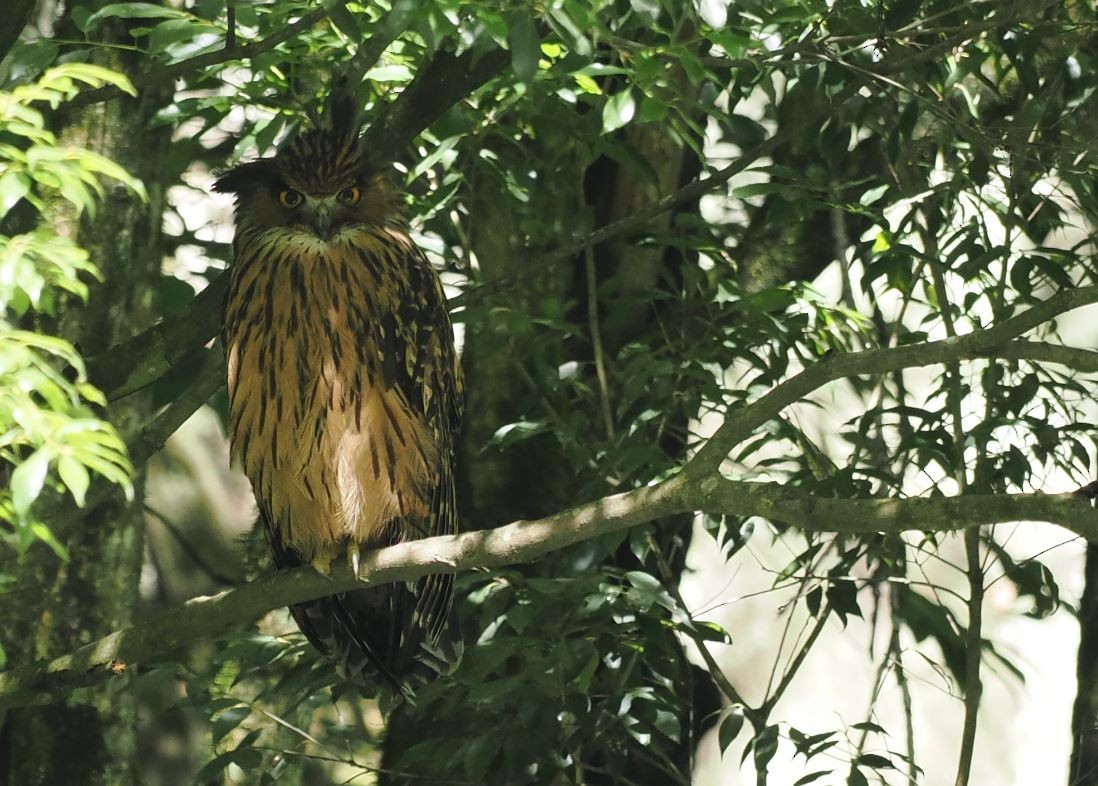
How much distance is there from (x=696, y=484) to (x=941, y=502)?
0.39 meters

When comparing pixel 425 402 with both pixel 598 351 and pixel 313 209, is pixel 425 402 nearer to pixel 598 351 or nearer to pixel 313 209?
pixel 313 209

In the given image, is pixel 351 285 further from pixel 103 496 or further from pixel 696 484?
pixel 696 484

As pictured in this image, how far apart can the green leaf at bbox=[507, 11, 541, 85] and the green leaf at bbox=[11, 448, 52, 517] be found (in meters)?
0.86

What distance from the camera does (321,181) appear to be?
346 centimetres

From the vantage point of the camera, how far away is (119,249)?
3.81 meters

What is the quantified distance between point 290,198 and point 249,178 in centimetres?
17

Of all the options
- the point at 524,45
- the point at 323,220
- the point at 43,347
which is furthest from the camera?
the point at 323,220

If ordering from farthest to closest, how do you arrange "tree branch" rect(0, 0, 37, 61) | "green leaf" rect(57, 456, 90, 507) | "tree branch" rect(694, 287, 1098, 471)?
1. "tree branch" rect(0, 0, 37, 61)
2. "tree branch" rect(694, 287, 1098, 471)
3. "green leaf" rect(57, 456, 90, 507)

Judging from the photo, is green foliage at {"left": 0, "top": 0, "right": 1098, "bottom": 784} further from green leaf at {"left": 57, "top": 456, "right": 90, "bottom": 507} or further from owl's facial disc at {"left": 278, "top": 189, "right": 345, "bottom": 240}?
green leaf at {"left": 57, "top": 456, "right": 90, "bottom": 507}

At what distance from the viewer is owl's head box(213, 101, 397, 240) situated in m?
3.44

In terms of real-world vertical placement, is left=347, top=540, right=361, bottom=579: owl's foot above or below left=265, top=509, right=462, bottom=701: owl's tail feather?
above

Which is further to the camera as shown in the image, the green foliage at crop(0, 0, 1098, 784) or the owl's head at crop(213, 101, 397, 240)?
the owl's head at crop(213, 101, 397, 240)

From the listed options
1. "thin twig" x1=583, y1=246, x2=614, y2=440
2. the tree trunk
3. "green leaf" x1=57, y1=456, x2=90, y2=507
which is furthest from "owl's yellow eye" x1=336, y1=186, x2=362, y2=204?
"green leaf" x1=57, y1=456, x2=90, y2=507

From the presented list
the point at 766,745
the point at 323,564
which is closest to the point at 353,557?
the point at 323,564
